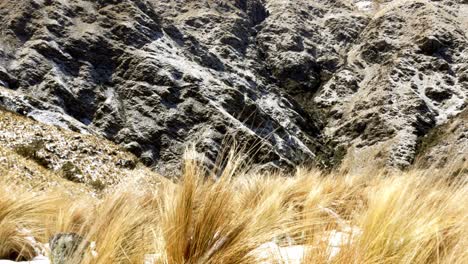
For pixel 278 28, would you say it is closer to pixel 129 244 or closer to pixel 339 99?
pixel 339 99

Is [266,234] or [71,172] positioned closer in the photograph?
[266,234]

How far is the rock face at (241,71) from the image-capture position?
78.8 m

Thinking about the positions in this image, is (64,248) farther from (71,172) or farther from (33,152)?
(33,152)

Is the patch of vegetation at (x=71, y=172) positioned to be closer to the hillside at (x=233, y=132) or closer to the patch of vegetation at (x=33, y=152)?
the hillside at (x=233, y=132)

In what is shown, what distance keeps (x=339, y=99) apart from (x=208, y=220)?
131268 millimetres

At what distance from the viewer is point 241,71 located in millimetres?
115125

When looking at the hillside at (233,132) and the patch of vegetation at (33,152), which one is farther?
the patch of vegetation at (33,152)

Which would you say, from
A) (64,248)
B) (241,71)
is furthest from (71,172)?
(241,71)

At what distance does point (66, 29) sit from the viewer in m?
87.9

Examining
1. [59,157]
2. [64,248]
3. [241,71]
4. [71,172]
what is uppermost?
[64,248]

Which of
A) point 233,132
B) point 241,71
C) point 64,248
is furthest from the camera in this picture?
point 241,71

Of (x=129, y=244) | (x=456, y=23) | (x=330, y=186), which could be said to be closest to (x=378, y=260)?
(x=129, y=244)

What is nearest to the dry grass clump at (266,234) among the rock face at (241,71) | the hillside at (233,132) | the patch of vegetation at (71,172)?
the hillside at (233,132)

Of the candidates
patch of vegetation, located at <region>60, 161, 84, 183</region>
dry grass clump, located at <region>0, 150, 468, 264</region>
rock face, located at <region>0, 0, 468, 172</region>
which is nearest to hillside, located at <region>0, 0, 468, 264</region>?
dry grass clump, located at <region>0, 150, 468, 264</region>
